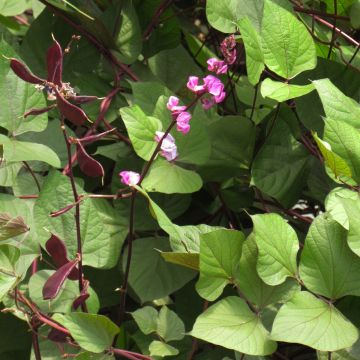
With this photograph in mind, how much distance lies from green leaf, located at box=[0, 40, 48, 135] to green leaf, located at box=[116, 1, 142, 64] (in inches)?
7.1

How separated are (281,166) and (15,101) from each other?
1.08ft

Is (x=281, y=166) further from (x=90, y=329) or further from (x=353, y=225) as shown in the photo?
(x=90, y=329)

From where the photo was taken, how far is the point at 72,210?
82 cm

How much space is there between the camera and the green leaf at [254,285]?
0.75 metres

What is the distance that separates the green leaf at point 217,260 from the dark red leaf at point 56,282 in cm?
13

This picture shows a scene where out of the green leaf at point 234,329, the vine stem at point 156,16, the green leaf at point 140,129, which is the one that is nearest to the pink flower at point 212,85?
the green leaf at point 140,129

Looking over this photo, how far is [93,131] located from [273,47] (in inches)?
10.0

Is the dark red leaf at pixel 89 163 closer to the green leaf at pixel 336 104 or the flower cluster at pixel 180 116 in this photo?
the flower cluster at pixel 180 116

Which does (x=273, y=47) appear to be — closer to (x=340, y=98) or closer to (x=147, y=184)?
(x=340, y=98)

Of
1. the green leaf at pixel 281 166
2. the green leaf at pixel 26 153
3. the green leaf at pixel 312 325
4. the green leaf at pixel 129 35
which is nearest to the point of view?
the green leaf at pixel 312 325

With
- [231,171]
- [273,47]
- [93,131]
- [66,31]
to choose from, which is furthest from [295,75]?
[66,31]

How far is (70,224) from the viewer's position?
2.70 ft

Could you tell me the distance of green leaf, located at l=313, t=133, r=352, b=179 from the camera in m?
0.74

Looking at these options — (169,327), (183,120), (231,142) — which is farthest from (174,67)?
(169,327)
